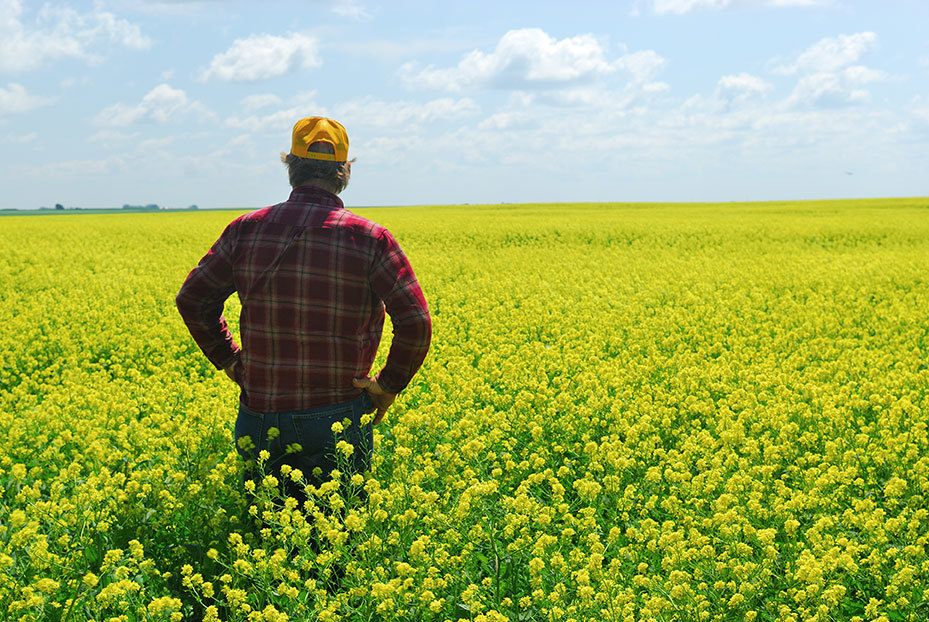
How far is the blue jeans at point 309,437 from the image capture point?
3.55 metres

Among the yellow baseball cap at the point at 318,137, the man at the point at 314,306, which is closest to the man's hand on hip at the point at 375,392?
the man at the point at 314,306

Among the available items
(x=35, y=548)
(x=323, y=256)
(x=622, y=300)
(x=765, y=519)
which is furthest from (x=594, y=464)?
(x=622, y=300)

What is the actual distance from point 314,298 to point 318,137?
757 mm

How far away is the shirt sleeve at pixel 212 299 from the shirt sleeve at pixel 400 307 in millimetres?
787

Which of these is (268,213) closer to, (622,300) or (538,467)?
(538,467)

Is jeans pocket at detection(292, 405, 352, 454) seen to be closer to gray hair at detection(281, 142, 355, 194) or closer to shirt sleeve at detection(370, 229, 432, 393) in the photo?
shirt sleeve at detection(370, 229, 432, 393)

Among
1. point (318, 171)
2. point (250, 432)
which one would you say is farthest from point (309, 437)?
point (318, 171)

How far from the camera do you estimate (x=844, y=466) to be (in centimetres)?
483

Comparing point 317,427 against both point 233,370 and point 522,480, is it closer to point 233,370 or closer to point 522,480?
point 233,370

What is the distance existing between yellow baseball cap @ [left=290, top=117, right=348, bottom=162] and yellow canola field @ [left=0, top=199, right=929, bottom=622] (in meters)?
1.54

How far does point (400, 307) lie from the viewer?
11.1 ft

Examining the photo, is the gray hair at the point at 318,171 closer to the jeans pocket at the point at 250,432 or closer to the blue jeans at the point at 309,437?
the blue jeans at the point at 309,437

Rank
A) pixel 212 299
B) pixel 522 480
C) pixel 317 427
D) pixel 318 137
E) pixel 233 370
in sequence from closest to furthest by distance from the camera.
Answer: pixel 318 137 < pixel 317 427 < pixel 212 299 < pixel 233 370 < pixel 522 480

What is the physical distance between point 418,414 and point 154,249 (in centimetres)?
1962
